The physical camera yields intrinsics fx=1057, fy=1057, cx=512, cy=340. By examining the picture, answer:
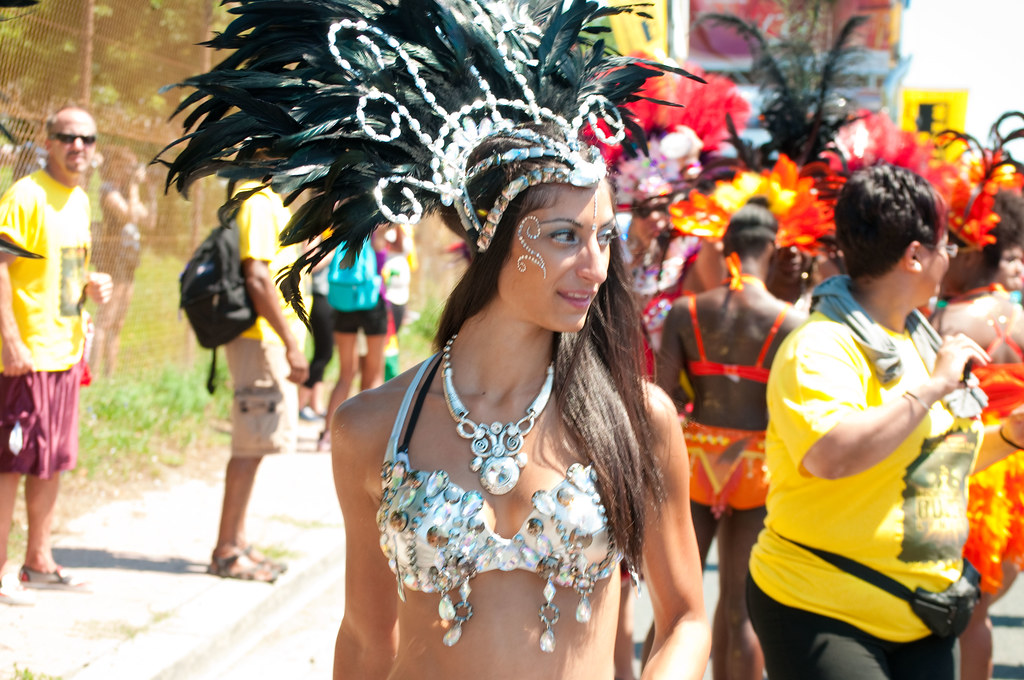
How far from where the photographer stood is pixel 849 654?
277cm

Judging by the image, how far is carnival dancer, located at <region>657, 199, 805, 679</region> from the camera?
430cm

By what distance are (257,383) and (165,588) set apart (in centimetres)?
111

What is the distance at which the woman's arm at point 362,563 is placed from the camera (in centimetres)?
221

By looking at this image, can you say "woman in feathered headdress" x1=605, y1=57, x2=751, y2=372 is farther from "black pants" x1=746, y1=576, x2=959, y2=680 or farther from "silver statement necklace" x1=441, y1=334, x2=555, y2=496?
"silver statement necklace" x1=441, y1=334, x2=555, y2=496

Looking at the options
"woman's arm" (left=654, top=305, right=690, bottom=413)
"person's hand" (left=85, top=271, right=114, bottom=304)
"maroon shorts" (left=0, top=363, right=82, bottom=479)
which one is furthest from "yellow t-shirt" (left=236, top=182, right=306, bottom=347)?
"woman's arm" (left=654, top=305, right=690, bottom=413)

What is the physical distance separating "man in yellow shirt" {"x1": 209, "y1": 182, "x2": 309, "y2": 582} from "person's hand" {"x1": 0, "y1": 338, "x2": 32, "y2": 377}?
1105mm

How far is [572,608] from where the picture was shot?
2.06 meters

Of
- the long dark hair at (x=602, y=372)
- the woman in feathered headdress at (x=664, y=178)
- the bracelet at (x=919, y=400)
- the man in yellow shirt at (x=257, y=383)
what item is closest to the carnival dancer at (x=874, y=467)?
the bracelet at (x=919, y=400)

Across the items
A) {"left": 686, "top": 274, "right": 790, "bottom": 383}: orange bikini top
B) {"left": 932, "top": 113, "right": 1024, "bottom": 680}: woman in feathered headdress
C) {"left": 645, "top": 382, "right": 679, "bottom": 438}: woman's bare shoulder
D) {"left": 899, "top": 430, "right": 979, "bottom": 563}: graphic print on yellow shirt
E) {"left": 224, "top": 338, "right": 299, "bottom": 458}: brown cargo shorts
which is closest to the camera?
{"left": 645, "top": 382, "right": 679, "bottom": 438}: woman's bare shoulder

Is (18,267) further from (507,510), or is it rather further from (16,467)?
(507,510)

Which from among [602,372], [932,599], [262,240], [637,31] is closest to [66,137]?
[262,240]

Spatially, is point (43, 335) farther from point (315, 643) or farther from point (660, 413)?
point (660, 413)

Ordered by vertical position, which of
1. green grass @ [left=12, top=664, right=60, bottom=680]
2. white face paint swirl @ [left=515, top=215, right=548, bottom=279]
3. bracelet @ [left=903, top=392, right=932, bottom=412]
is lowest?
green grass @ [left=12, top=664, right=60, bottom=680]

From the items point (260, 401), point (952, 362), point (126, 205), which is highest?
point (126, 205)
